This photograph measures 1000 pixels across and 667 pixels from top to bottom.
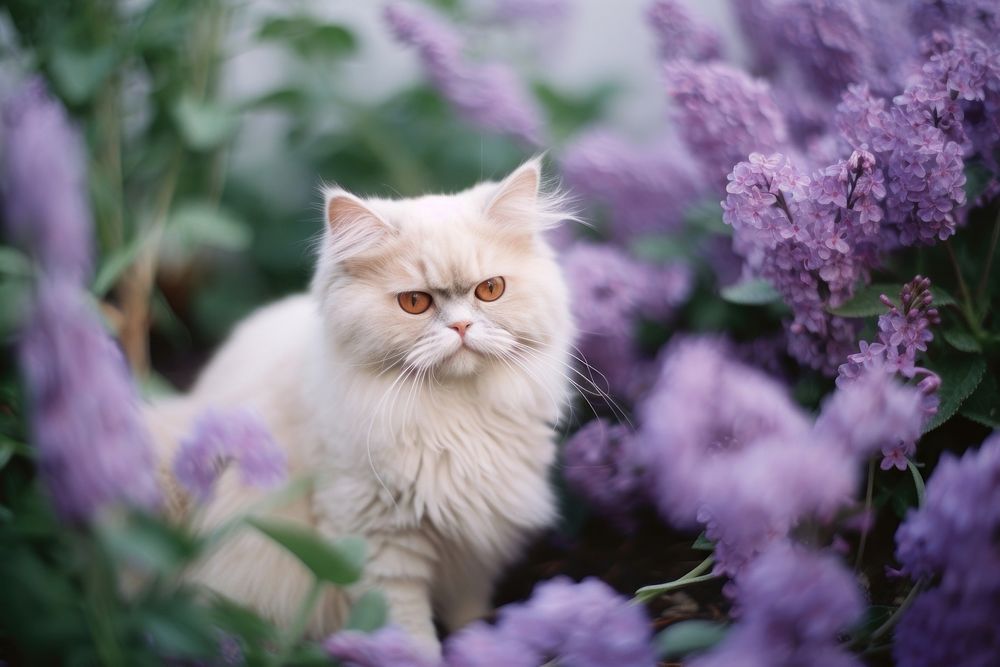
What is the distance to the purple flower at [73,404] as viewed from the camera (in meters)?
0.65

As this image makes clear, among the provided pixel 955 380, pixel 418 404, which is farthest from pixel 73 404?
pixel 955 380

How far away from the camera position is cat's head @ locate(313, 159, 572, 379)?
1209 millimetres

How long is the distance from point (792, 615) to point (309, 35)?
2157mm

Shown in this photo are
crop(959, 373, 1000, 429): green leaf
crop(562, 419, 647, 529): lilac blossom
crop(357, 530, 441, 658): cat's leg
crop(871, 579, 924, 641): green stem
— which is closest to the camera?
crop(871, 579, 924, 641): green stem

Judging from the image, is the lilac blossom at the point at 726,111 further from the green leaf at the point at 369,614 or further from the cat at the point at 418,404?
the green leaf at the point at 369,614

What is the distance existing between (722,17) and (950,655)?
260 cm

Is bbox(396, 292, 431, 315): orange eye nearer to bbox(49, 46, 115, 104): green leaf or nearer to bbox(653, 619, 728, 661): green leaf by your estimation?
bbox(653, 619, 728, 661): green leaf

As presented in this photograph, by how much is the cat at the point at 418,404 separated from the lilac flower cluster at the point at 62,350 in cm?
56

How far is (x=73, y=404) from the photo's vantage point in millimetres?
664

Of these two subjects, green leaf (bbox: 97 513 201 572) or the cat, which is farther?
the cat

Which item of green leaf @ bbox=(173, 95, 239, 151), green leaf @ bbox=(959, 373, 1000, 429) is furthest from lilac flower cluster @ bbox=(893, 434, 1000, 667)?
green leaf @ bbox=(173, 95, 239, 151)

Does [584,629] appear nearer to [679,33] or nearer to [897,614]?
[897,614]

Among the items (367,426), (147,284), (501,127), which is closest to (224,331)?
(147,284)

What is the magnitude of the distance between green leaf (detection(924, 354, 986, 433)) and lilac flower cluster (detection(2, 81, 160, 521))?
44.2 inches
